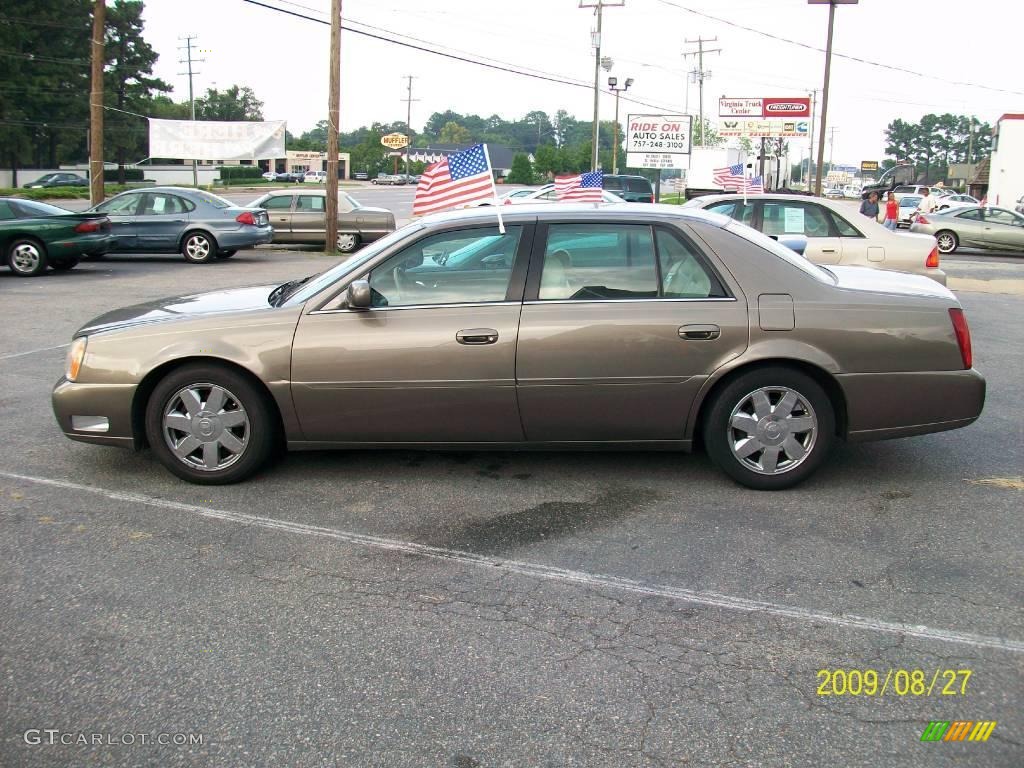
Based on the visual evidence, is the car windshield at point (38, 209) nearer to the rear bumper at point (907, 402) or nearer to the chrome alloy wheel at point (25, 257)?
the chrome alloy wheel at point (25, 257)

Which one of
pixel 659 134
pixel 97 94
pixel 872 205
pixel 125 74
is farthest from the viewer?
pixel 125 74

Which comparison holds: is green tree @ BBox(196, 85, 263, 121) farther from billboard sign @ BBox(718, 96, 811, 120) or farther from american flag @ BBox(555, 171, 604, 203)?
american flag @ BBox(555, 171, 604, 203)

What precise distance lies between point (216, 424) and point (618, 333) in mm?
2222

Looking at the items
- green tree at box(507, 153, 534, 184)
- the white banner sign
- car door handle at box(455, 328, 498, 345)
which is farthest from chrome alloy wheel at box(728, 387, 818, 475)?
green tree at box(507, 153, 534, 184)

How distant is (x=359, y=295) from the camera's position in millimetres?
4895

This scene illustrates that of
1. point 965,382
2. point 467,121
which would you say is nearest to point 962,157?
point 467,121

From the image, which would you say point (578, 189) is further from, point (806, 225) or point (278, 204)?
point (278, 204)

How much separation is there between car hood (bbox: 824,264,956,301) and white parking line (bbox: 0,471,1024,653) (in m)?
2.20

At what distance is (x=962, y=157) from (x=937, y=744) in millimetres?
160951

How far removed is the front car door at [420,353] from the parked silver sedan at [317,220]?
54.4ft

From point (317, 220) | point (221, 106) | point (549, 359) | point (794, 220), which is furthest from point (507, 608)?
point (221, 106)

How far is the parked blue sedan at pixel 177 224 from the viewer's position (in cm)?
1811

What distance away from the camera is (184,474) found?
Answer: 202 inches

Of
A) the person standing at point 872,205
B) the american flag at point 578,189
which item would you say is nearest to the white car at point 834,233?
the american flag at point 578,189
